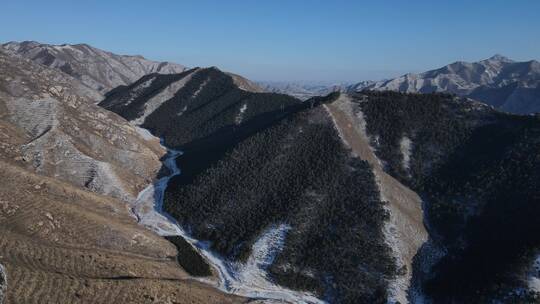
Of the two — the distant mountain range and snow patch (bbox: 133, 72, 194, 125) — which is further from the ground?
snow patch (bbox: 133, 72, 194, 125)

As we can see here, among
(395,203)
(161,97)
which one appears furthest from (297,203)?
(161,97)

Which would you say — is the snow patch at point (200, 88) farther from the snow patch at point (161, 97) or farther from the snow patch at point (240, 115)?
the snow patch at point (240, 115)

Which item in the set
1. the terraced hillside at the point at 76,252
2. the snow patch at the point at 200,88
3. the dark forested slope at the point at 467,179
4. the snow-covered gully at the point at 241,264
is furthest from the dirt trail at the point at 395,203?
the snow patch at the point at 200,88

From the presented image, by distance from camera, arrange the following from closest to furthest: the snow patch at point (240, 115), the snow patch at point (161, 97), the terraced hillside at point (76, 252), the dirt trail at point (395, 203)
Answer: the terraced hillside at point (76, 252) → the dirt trail at point (395, 203) → the snow patch at point (240, 115) → the snow patch at point (161, 97)

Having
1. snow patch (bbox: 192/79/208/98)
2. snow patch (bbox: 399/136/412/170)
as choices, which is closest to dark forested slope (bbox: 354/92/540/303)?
snow patch (bbox: 399/136/412/170)

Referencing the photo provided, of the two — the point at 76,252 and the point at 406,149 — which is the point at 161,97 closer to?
the point at 406,149

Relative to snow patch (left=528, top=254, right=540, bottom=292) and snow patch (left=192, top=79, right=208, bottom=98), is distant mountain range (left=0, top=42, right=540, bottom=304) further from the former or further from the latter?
snow patch (left=192, top=79, right=208, bottom=98)
